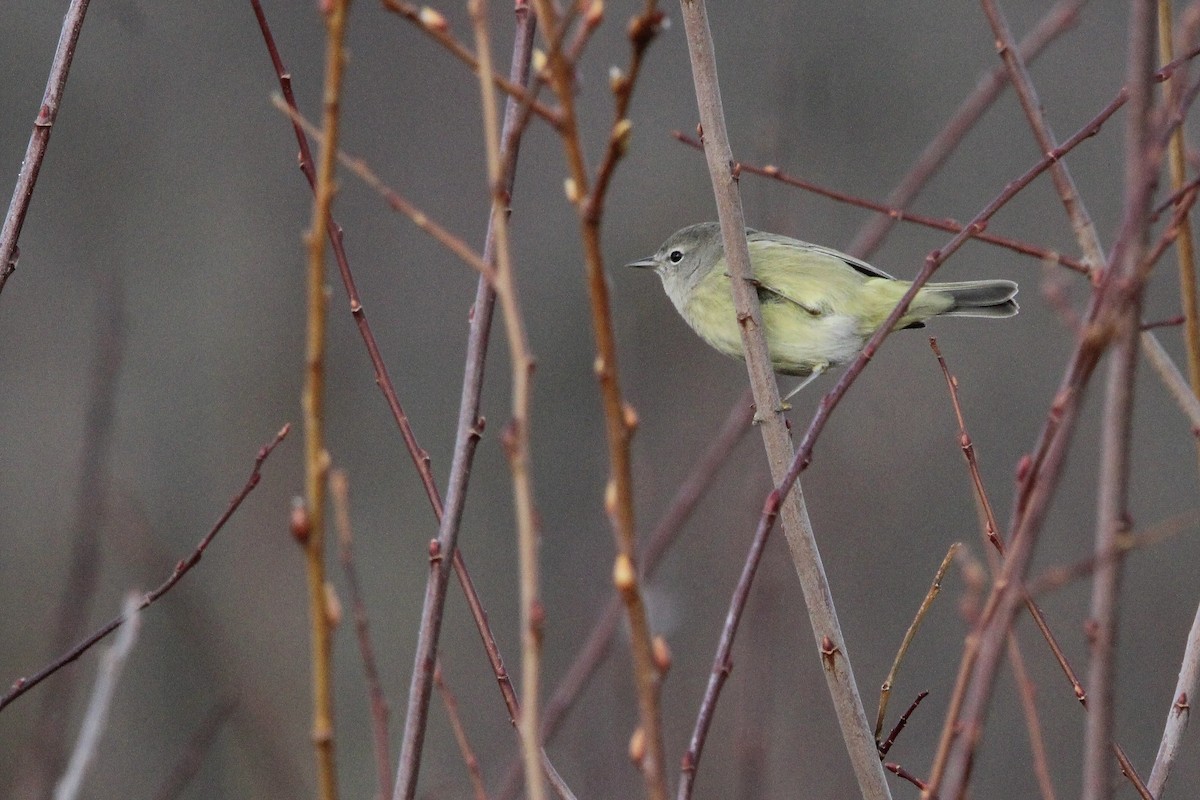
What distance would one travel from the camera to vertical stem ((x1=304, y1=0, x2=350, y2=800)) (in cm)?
111

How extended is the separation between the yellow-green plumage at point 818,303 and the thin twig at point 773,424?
1215mm

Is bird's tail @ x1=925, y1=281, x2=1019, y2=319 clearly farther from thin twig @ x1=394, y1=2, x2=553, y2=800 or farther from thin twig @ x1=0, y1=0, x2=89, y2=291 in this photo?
thin twig @ x1=0, y1=0, x2=89, y2=291

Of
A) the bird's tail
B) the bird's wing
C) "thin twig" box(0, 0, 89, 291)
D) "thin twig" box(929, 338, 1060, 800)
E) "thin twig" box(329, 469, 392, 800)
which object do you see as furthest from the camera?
the bird's wing

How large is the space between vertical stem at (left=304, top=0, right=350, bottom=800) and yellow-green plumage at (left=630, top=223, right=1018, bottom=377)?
2.66 m

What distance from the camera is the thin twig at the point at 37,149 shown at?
1986 mm

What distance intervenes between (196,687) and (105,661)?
6.58m

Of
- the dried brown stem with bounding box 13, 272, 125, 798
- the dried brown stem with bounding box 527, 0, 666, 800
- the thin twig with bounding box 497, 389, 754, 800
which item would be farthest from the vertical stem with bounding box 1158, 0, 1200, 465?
the dried brown stem with bounding box 13, 272, 125, 798

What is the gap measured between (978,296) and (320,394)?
292cm

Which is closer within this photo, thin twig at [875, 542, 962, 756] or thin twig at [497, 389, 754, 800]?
thin twig at [875, 542, 962, 756]

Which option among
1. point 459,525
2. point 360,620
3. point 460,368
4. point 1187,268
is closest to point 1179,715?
point 1187,268

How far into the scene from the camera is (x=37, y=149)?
81.3 inches

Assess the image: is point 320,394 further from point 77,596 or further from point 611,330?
point 77,596

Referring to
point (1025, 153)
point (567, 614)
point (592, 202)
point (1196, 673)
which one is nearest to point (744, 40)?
point (1025, 153)

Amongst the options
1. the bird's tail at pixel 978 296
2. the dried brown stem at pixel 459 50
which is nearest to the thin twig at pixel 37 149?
the dried brown stem at pixel 459 50
